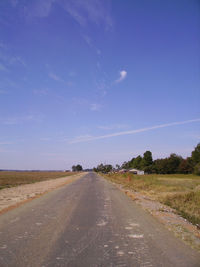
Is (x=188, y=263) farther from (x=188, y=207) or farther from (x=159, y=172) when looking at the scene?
(x=159, y=172)

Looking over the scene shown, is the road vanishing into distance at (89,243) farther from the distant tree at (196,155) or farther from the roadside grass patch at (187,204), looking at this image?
the distant tree at (196,155)

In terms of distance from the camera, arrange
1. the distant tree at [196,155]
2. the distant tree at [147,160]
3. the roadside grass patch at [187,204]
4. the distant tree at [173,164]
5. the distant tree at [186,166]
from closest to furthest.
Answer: the roadside grass patch at [187,204] → the distant tree at [196,155] → the distant tree at [186,166] → the distant tree at [173,164] → the distant tree at [147,160]

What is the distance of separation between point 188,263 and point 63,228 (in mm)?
3929

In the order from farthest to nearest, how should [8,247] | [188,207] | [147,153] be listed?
[147,153] < [188,207] < [8,247]

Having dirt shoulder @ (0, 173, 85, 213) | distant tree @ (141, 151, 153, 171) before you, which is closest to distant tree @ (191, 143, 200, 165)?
distant tree @ (141, 151, 153, 171)

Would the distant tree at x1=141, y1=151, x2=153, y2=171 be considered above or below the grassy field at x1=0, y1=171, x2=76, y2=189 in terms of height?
above

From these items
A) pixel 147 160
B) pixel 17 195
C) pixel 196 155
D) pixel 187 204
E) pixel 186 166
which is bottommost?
pixel 187 204

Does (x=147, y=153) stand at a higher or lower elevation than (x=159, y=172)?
higher

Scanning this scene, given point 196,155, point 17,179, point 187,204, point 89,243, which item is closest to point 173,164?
point 196,155

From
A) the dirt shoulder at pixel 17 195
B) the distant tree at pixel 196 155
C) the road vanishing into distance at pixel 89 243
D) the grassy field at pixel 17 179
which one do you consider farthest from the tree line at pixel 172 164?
the road vanishing into distance at pixel 89 243

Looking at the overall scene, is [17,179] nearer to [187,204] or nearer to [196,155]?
[187,204]

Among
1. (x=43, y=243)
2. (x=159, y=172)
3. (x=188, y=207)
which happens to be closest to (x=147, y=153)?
(x=159, y=172)

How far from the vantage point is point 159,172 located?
342ft

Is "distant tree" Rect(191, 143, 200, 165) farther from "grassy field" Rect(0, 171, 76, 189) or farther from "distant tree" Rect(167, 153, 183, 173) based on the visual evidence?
"grassy field" Rect(0, 171, 76, 189)
